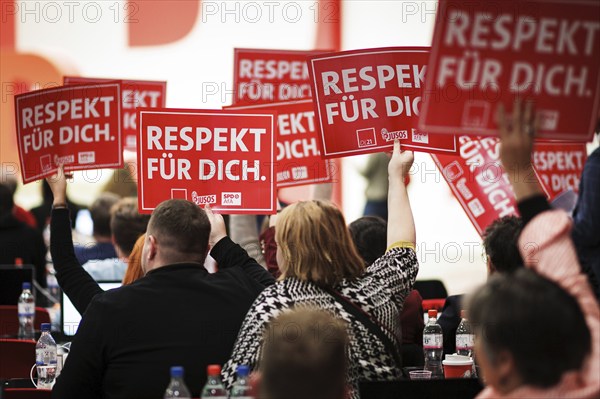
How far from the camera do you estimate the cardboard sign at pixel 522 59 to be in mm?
2463

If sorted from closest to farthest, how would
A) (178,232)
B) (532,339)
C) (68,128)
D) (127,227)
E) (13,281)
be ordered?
(532,339) < (178,232) < (68,128) < (127,227) < (13,281)

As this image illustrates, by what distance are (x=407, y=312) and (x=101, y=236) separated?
114 inches

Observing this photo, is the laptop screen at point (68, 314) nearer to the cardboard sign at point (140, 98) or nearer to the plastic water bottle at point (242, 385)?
the cardboard sign at point (140, 98)

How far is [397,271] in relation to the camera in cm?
328

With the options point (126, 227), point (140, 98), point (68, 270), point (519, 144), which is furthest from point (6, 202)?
point (519, 144)

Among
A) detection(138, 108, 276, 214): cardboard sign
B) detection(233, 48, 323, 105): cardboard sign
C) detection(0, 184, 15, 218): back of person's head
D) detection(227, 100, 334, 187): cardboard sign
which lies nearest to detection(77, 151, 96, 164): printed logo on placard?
detection(138, 108, 276, 214): cardboard sign

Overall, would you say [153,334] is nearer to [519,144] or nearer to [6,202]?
[519,144]

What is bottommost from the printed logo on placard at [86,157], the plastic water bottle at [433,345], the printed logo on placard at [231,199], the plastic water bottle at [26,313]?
the plastic water bottle at [26,313]

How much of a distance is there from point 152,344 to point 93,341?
0.19 metres

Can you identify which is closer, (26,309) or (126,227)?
(126,227)

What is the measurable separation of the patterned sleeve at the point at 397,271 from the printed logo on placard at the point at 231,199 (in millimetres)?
1112

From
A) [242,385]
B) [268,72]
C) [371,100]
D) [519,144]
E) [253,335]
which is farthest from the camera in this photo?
[268,72]

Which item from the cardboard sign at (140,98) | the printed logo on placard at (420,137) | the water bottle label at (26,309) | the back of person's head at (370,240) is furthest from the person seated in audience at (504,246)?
the cardboard sign at (140,98)

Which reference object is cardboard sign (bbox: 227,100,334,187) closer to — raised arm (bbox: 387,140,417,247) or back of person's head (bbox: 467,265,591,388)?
raised arm (bbox: 387,140,417,247)
